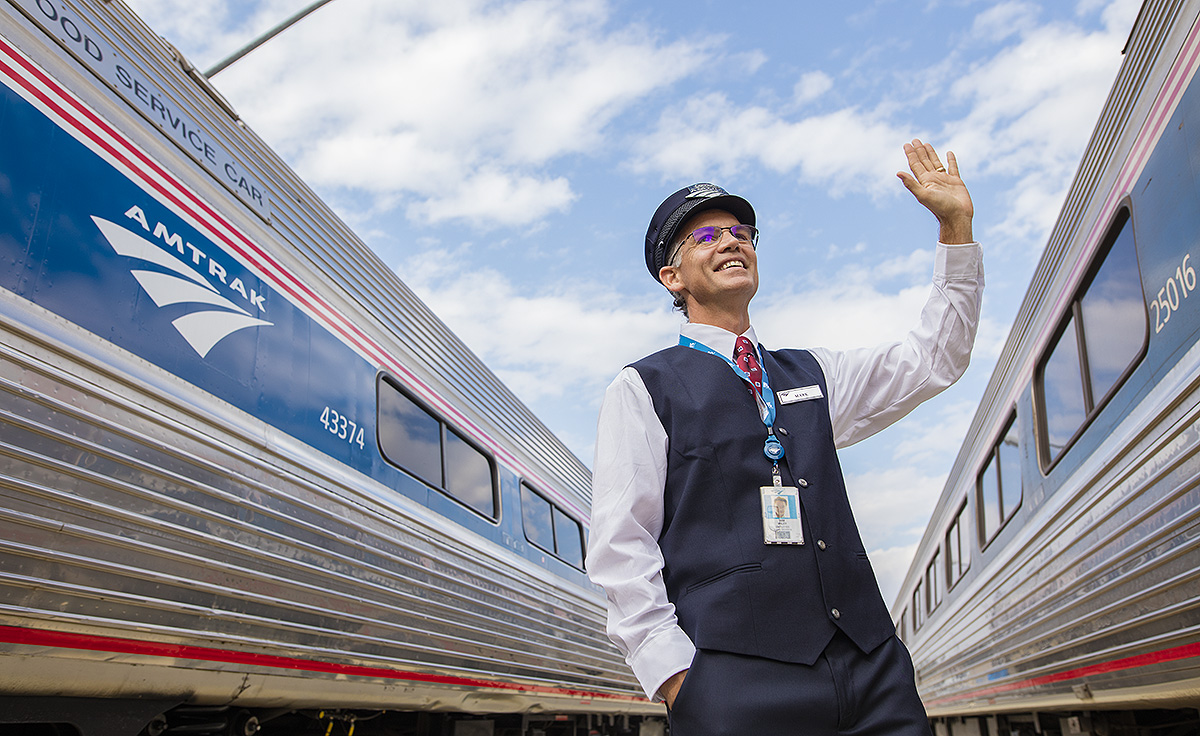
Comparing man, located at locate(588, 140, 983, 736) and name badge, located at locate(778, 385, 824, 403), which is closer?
man, located at locate(588, 140, 983, 736)

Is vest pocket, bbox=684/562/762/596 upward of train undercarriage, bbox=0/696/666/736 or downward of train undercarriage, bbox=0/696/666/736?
upward

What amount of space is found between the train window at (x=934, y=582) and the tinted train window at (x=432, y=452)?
16.5 feet

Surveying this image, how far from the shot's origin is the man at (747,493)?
1.34 metres

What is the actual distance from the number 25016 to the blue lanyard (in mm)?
1528

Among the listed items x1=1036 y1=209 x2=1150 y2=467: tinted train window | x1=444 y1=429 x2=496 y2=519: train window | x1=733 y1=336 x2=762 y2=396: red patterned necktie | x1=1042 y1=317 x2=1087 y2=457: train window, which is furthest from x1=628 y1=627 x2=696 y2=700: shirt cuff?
x1=444 y1=429 x2=496 y2=519: train window

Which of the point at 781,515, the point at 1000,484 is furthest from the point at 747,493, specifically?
the point at 1000,484

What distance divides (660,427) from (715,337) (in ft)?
0.83

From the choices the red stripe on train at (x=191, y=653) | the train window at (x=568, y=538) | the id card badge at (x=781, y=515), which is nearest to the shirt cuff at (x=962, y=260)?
the id card badge at (x=781, y=515)

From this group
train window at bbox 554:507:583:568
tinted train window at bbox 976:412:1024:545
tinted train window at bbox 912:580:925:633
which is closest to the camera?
tinted train window at bbox 976:412:1024:545

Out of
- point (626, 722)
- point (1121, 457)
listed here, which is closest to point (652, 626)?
point (1121, 457)

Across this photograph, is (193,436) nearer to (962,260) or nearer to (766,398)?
(766,398)

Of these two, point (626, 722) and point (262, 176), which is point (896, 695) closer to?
point (262, 176)

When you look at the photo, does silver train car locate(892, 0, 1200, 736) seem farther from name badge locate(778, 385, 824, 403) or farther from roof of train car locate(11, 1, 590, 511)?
roof of train car locate(11, 1, 590, 511)

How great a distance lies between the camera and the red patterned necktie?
1.66m
